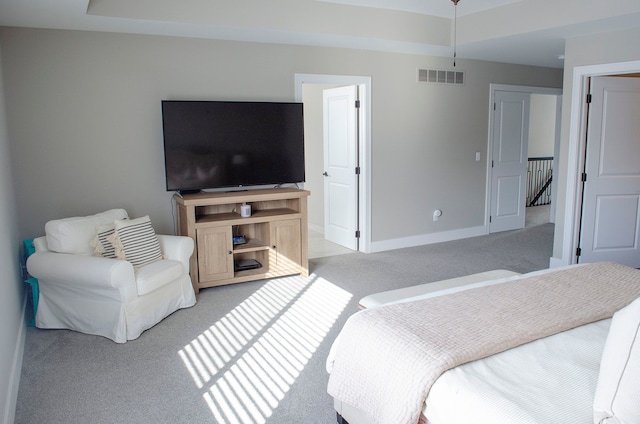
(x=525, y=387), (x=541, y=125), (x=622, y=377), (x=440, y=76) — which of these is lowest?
(x=525, y=387)

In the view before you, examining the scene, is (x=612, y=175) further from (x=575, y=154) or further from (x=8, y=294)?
(x=8, y=294)

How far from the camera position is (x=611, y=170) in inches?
197

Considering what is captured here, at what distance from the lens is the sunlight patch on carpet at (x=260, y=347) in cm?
268

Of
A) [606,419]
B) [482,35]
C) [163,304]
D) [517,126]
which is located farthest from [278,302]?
[517,126]

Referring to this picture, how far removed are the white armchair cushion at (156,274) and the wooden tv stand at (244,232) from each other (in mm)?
465

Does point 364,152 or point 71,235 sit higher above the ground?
point 364,152

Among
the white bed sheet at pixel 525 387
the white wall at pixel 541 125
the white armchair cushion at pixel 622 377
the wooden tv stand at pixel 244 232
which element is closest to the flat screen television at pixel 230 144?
the wooden tv stand at pixel 244 232

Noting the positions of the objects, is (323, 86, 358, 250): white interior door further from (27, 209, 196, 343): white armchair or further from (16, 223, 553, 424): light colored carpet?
(27, 209, 196, 343): white armchair

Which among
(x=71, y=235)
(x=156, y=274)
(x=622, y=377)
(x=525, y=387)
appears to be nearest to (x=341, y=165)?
(x=156, y=274)

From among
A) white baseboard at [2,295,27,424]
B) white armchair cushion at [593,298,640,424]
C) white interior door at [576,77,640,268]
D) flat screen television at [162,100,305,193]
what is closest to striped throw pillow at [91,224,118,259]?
white baseboard at [2,295,27,424]

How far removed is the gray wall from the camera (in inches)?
162

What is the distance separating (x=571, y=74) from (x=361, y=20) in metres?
2.17

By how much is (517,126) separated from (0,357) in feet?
21.5

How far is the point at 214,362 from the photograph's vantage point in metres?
3.12
